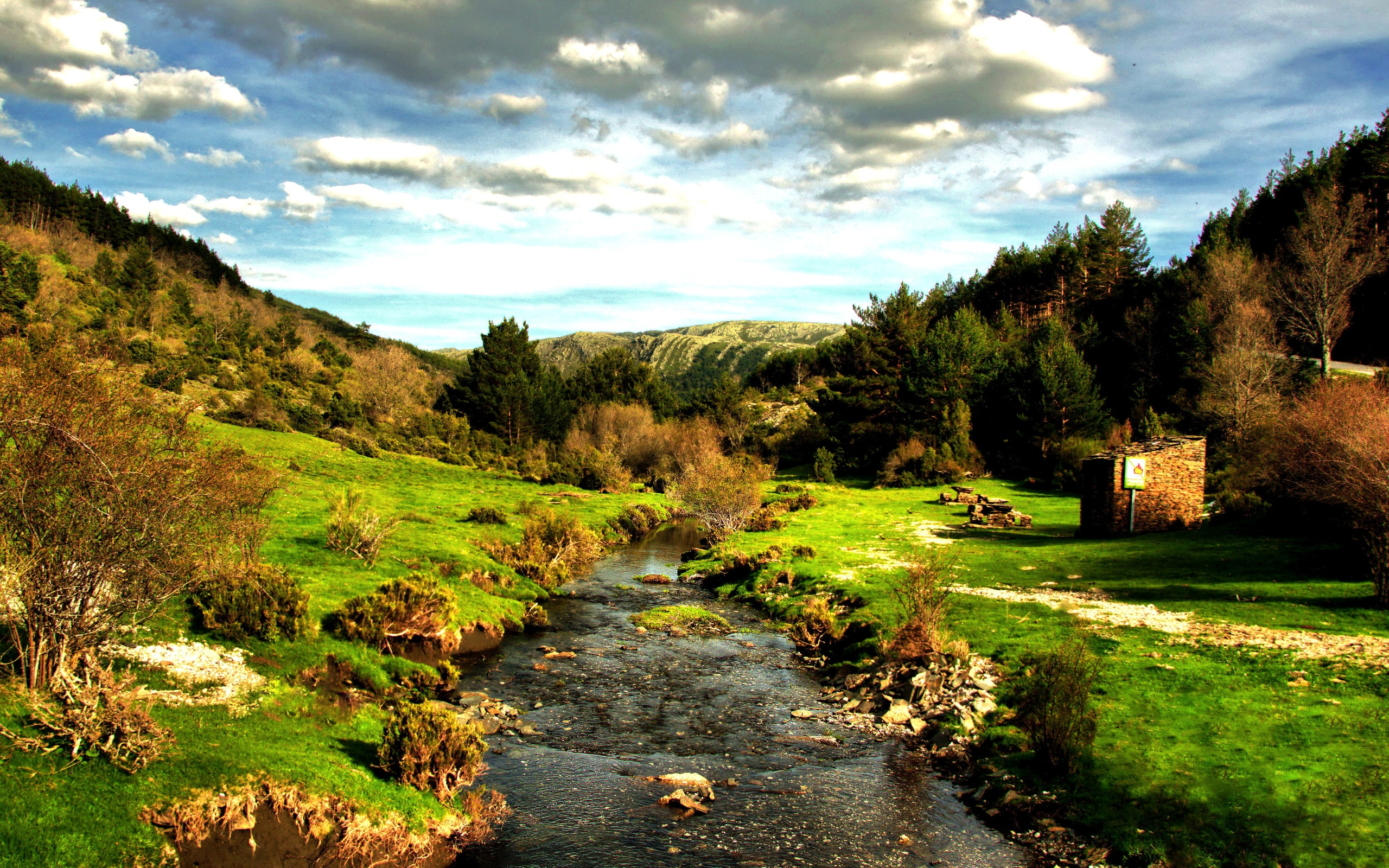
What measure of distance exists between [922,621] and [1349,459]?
1331cm

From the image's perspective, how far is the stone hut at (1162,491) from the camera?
33.8m

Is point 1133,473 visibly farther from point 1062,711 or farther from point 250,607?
point 250,607

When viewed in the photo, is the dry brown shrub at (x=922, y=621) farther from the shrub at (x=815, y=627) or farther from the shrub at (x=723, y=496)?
the shrub at (x=723, y=496)

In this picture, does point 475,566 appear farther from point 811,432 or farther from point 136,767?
point 811,432

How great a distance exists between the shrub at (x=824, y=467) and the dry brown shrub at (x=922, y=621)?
2021 inches

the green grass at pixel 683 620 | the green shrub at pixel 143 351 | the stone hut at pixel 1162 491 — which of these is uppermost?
the green shrub at pixel 143 351

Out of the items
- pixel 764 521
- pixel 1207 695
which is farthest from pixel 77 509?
pixel 764 521

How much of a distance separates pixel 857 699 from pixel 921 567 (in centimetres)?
430

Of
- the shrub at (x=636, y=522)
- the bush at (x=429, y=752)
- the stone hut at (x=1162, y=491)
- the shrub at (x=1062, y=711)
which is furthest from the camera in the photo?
the shrub at (x=636, y=522)

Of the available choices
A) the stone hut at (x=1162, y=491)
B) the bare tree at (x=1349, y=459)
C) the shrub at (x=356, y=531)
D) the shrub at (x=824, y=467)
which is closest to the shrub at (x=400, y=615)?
the shrub at (x=356, y=531)

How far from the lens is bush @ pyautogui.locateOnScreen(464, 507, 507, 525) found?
38.2m

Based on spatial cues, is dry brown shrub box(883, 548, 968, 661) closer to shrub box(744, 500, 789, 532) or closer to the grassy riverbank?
the grassy riverbank

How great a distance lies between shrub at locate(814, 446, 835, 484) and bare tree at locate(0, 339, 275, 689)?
63862 mm

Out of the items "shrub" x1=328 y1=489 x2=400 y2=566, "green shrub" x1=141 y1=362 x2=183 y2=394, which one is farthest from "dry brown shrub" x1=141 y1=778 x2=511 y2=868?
"green shrub" x1=141 y1=362 x2=183 y2=394
